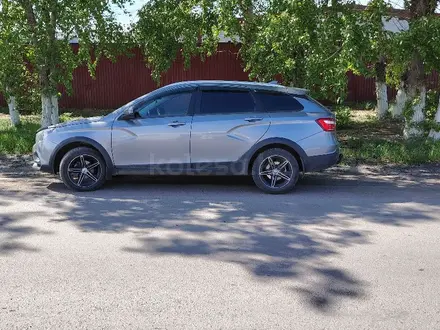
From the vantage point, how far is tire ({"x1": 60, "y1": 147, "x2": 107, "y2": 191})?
7.93m

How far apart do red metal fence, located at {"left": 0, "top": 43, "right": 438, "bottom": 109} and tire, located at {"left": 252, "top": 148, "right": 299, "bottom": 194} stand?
12399 mm

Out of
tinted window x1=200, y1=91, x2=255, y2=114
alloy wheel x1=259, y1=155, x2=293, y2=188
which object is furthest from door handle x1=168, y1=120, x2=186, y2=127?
alloy wheel x1=259, y1=155, x2=293, y2=188

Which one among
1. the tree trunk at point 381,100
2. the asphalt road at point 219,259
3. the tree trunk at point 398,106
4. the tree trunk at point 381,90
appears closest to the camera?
the asphalt road at point 219,259

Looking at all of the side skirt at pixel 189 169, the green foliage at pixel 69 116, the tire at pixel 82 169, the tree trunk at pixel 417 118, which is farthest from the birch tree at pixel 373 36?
the green foliage at pixel 69 116

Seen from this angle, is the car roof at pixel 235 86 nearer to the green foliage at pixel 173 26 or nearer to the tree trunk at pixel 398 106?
the green foliage at pixel 173 26

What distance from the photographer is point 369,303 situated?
413 cm

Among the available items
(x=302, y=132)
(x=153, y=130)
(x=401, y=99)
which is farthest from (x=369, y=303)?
(x=401, y=99)

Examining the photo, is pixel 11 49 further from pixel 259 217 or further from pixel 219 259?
pixel 219 259

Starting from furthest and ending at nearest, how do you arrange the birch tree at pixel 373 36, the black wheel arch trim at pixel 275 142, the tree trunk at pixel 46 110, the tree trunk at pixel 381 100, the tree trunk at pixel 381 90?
the tree trunk at pixel 381 100, the tree trunk at pixel 381 90, the tree trunk at pixel 46 110, the birch tree at pixel 373 36, the black wheel arch trim at pixel 275 142

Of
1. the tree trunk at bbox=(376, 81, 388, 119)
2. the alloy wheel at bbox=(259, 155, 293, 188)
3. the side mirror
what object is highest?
the tree trunk at bbox=(376, 81, 388, 119)

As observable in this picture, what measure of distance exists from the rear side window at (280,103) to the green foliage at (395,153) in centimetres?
276

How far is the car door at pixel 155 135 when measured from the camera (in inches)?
308

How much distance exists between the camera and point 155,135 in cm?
782

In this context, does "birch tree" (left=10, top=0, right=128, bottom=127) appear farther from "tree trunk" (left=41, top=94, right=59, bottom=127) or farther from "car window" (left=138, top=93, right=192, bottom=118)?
"car window" (left=138, top=93, right=192, bottom=118)
